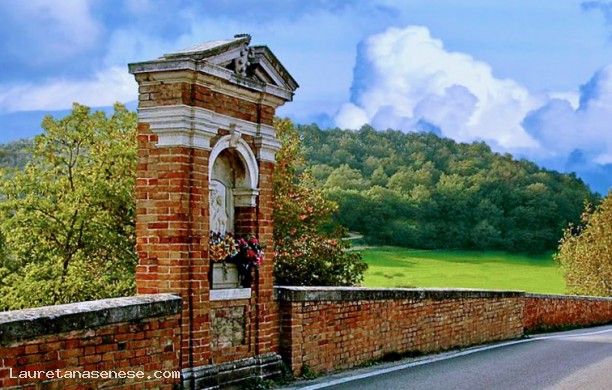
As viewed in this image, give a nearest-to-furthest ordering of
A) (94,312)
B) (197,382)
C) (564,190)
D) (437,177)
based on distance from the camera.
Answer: (94,312), (197,382), (437,177), (564,190)

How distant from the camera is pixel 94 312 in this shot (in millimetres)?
7391

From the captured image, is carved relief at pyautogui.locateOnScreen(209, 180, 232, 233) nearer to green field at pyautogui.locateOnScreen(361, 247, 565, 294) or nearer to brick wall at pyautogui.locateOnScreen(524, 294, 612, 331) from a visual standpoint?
brick wall at pyautogui.locateOnScreen(524, 294, 612, 331)

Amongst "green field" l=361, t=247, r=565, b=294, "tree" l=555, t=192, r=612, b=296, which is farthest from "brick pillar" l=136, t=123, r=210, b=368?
"green field" l=361, t=247, r=565, b=294

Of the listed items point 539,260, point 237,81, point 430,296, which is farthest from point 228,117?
point 539,260

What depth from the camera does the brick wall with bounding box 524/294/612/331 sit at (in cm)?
2130

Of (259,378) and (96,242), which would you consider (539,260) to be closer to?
(96,242)

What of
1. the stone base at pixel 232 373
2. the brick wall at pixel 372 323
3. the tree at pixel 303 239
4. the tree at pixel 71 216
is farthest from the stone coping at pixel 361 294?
the tree at pixel 71 216

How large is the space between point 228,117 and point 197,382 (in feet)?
10.0

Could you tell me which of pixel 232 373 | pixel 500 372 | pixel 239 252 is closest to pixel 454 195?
pixel 500 372

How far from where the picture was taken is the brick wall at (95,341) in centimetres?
656

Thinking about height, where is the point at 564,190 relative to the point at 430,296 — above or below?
above

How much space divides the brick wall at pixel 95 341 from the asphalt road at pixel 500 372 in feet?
7.38

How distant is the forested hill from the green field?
92cm

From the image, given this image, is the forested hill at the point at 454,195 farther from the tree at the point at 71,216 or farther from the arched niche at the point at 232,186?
the arched niche at the point at 232,186
